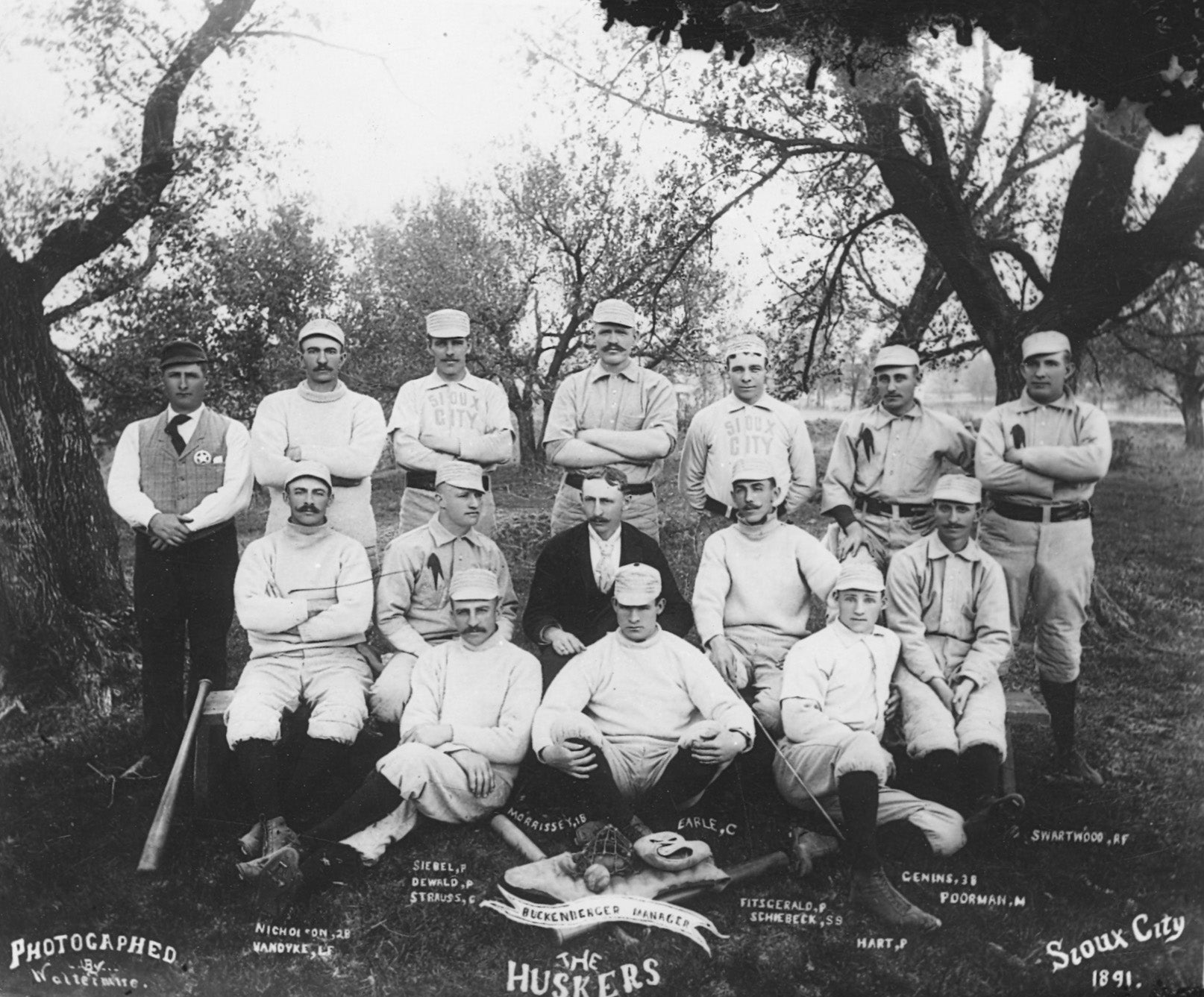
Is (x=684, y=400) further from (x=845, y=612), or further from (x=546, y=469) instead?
(x=845, y=612)

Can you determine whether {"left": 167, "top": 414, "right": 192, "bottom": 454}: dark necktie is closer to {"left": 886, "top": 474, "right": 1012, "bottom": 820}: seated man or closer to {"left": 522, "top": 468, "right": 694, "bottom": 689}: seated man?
{"left": 522, "top": 468, "right": 694, "bottom": 689}: seated man

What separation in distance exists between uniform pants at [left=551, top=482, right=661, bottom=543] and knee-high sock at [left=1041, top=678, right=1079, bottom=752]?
6.19 ft

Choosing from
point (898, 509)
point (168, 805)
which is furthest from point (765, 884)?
point (168, 805)

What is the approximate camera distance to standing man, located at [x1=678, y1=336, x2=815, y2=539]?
3875 millimetres

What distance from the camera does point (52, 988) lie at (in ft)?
12.1

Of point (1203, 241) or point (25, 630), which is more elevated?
point (1203, 241)

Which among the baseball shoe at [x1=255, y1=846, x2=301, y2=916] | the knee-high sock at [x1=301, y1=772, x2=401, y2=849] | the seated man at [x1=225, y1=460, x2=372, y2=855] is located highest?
the seated man at [x1=225, y1=460, x2=372, y2=855]

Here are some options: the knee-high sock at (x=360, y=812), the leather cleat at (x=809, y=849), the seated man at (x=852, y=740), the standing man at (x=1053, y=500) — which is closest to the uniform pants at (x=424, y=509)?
the knee-high sock at (x=360, y=812)

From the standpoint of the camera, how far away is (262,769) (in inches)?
129

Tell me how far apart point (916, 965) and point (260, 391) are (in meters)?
3.76

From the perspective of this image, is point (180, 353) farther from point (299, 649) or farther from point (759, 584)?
→ point (759, 584)

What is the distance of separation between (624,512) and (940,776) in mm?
1716

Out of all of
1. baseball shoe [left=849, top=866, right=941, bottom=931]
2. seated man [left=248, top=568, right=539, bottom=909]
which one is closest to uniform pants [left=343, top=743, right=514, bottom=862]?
seated man [left=248, top=568, right=539, bottom=909]

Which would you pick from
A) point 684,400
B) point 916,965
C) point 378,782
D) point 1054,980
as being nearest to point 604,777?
point 378,782
